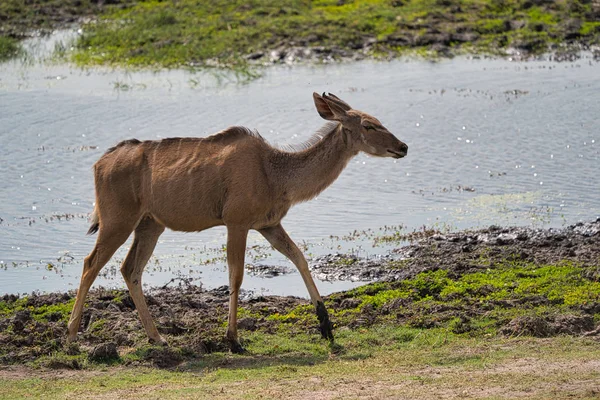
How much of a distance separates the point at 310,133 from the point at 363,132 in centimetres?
1169

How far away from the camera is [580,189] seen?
18.1 meters

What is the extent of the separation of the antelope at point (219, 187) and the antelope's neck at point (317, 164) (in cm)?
1

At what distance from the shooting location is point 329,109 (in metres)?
11.3

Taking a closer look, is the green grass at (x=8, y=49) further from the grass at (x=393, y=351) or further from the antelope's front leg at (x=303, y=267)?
the antelope's front leg at (x=303, y=267)

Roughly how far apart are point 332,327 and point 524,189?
815cm

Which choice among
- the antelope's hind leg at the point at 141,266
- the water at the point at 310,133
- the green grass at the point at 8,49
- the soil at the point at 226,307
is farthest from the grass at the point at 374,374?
the green grass at the point at 8,49

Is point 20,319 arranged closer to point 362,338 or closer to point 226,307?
point 226,307

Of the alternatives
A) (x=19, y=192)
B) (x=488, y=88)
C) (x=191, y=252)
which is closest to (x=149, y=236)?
(x=191, y=252)

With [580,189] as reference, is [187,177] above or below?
above

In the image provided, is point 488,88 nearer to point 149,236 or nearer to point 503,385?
point 149,236

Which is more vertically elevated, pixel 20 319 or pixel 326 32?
pixel 326 32

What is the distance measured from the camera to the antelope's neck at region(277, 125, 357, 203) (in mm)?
11156

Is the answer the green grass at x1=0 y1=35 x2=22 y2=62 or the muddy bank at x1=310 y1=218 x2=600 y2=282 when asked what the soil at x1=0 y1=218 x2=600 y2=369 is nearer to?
the muddy bank at x1=310 y1=218 x2=600 y2=282

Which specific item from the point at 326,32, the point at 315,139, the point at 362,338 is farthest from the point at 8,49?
the point at 362,338
